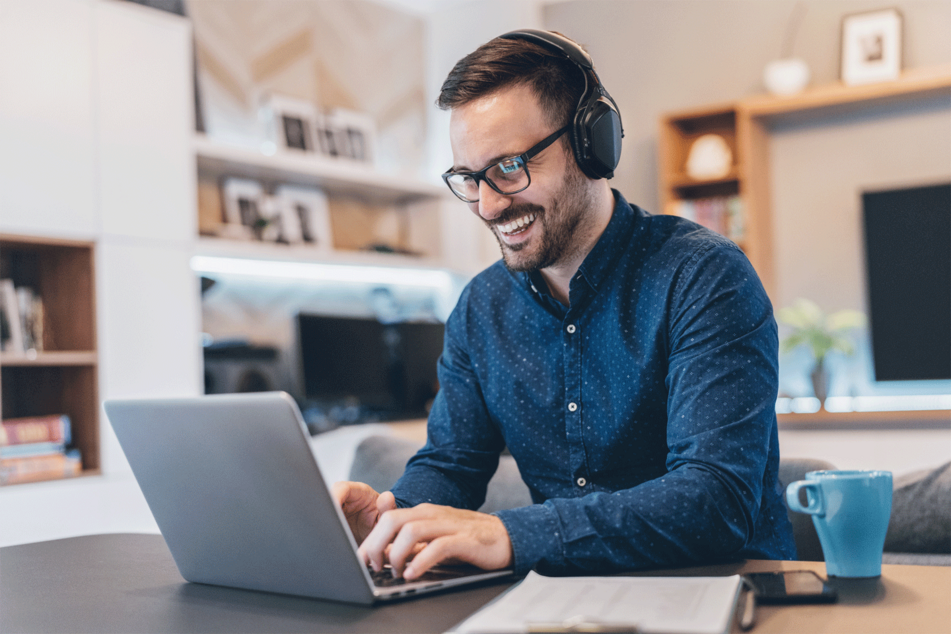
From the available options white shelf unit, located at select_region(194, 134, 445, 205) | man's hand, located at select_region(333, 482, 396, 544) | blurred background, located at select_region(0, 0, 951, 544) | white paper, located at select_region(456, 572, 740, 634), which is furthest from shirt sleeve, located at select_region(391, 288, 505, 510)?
white shelf unit, located at select_region(194, 134, 445, 205)

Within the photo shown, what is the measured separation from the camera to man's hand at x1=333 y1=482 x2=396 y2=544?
0.98m

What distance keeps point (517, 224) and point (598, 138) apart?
165mm

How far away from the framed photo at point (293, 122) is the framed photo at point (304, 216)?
0.20 m

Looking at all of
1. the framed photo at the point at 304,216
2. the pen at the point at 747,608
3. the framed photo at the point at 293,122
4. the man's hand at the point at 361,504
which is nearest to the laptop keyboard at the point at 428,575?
the man's hand at the point at 361,504

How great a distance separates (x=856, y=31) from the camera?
3955 mm

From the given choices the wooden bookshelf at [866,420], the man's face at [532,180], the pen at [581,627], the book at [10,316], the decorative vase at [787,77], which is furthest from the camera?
the decorative vase at [787,77]

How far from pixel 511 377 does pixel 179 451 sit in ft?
1.93

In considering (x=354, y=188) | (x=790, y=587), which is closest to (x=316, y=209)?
(x=354, y=188)

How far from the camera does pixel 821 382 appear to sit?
12.7 feet

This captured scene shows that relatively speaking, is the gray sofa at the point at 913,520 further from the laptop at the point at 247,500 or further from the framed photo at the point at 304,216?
the framed photo at the point at 304,216

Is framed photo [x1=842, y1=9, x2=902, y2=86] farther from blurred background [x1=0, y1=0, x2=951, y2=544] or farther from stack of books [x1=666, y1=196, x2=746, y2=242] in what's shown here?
stack of books [x1=666, y1=196, x2=746, y2=242]

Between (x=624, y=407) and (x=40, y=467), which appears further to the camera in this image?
(x=40, y=467)

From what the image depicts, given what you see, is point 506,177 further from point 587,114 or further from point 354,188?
point 354,188

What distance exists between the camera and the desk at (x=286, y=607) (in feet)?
2.17
